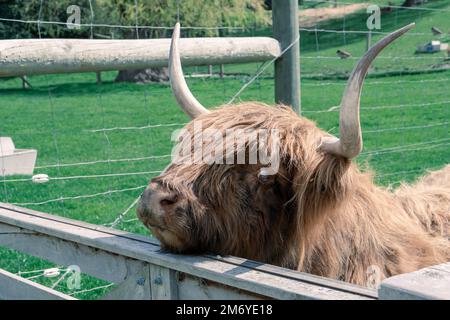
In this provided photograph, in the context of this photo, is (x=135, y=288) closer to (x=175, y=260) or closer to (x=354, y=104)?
(x=175, y=260)

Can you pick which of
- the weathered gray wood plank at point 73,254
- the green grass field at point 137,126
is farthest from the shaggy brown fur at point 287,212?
the green grass field at point 137,126

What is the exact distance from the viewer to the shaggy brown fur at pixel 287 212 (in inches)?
95.3

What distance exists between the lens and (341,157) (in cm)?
259

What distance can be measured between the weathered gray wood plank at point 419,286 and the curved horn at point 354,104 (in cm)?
88

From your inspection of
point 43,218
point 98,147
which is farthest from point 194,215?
point 98,147

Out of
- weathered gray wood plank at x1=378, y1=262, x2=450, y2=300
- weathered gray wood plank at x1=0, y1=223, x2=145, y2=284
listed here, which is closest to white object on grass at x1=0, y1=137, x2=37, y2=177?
weathered gray wood plank at x1=0, y1=223, x2=145, y2=284

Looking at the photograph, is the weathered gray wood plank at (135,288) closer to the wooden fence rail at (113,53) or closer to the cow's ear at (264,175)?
the cow's ear at (264,175)

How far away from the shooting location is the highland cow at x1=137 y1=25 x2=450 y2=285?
2.36m

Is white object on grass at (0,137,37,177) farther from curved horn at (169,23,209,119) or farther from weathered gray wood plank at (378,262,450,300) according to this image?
weathered gray wood plank at (378,262,450,300)

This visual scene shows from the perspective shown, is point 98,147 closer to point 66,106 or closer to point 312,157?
point 66,106

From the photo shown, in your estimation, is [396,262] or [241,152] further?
[396,262]

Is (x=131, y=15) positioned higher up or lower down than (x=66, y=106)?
higher up

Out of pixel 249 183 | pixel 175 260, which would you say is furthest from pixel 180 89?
pixel 175 260

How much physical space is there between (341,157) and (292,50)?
2069mm
